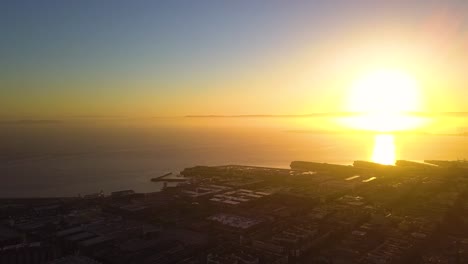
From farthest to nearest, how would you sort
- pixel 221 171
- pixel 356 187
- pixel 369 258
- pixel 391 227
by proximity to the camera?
pixel 221 171 → pixel 356 187 → pixel 391 227 → pixel 369 258

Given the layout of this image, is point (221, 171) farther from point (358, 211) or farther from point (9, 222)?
point (9, 222)

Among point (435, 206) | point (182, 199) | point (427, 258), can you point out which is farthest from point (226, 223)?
point (435, 206)

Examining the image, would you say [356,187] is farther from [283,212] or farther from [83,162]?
[83,162]

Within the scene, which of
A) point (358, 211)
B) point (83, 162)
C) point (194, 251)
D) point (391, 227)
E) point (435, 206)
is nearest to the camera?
point (194, 251)

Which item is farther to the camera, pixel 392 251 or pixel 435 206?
pixel 435 206

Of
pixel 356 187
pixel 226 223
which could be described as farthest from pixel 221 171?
pixel 226 223

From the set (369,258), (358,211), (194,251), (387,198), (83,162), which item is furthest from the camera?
(83,162)

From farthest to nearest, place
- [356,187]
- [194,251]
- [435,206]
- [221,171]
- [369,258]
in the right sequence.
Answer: [221,171] < [356,187] < [435,206] < [194,251] < [369,258]

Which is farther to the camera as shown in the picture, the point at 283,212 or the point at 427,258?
the point at 283,212

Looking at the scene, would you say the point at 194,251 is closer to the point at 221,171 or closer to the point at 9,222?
the point at 9,222
